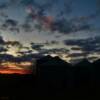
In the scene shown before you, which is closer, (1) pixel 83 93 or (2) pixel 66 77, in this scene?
(1) pixel 83 93

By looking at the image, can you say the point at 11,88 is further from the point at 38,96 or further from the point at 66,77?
the point at 66,77

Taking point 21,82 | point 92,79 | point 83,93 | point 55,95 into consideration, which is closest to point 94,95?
point 83,93

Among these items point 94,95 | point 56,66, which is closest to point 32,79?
point 56,66

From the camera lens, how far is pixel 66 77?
59.7 meters

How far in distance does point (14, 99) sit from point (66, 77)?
80.8 ft

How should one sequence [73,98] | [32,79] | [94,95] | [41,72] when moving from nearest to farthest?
[73,98] → [94,95] → [32,79] → [41,72]

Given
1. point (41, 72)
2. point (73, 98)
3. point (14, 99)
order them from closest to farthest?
point (14, 99) → point (73, 98) → point (41, 72)

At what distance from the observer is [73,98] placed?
3894cm

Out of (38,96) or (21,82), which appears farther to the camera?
(21,82)

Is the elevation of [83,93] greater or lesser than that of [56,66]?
lesser

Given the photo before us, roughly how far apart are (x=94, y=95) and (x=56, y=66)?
62.9ft

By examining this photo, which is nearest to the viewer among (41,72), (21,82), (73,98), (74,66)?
(73,98)

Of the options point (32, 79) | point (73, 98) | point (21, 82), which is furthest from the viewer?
point (32, 79)

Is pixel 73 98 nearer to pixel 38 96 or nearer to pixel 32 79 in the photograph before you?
pixel 38 96
